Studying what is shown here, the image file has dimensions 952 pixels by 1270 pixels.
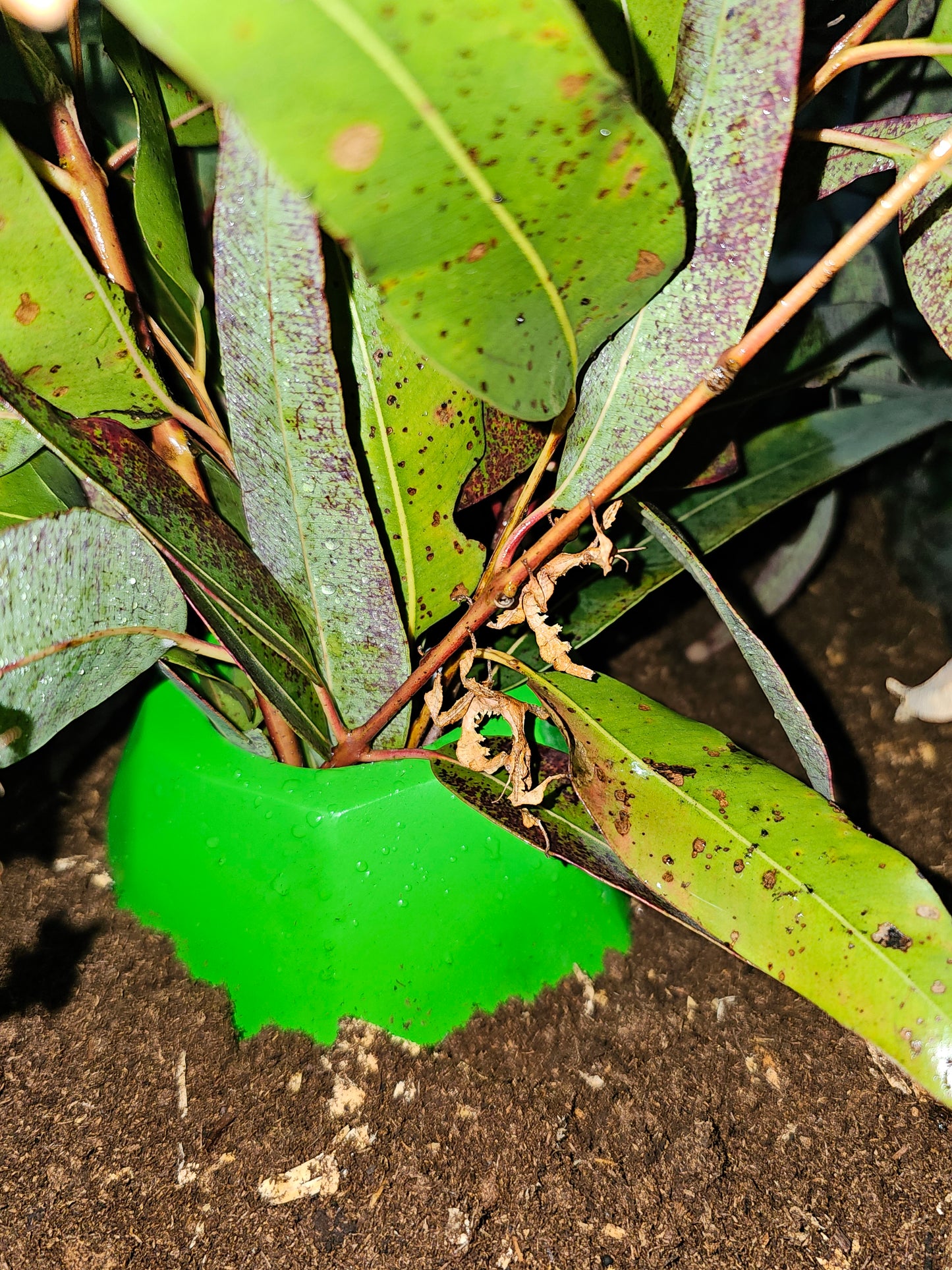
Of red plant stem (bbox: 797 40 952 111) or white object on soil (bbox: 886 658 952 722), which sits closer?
red plant stem (bbox: 797 40 952 111)

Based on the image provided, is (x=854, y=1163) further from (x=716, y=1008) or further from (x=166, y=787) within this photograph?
(x=166, y=787)

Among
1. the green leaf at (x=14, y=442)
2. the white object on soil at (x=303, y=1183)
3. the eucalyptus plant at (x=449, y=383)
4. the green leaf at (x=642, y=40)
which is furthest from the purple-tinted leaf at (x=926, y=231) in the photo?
the white object on soil at (x=303, y=1183)

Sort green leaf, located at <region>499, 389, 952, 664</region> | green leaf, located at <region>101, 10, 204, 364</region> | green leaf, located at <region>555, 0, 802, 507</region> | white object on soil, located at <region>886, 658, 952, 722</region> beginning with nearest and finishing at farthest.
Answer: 1. green leaf, located at <region>555, 0, 802, 507</region>
2. green leaf, located at <region>101, 10, 204, 364</region>
3. green leaf, located at <region>499, 389, 952, 664</region>
4. white object on soil, located at <region>886, 658, 952, 722</region>

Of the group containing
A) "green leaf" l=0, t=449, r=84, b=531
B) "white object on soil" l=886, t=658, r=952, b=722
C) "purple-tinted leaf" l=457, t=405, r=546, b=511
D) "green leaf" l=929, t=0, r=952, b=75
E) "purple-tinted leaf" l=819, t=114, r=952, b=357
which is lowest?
"white object on soil" l=886, t=658, r=952, b=722

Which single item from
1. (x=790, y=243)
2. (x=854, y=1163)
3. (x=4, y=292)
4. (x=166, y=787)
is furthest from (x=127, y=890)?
(x=790, y=243)

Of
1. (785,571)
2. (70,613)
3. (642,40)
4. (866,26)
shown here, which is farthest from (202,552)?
(785,571)

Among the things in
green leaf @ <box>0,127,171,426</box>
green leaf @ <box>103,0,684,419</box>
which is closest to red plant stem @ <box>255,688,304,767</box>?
green leaf @ <box>0,127,171,426</box>

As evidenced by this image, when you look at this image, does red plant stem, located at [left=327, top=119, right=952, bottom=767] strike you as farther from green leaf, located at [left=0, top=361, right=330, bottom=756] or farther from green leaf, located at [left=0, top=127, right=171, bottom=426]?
green leaf, located at [left=0, top=127, right=171, bottom=426]

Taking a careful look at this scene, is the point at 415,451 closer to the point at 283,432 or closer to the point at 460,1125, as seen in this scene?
the point at 283,432
